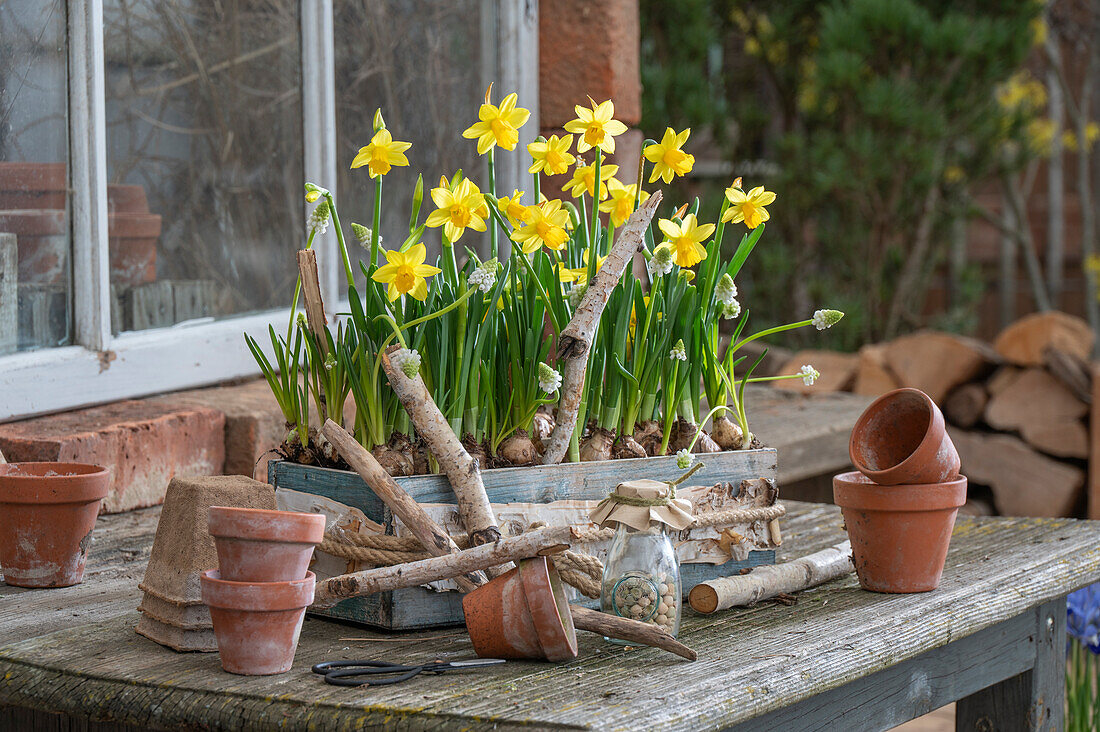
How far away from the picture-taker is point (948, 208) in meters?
5.02

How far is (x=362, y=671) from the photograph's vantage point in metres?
1.00

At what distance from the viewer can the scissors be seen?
97 centimetres

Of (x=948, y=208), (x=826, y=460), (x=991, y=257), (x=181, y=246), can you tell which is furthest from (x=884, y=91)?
(x=991, y=257)

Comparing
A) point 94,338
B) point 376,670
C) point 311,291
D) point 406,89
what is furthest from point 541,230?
point 406,89

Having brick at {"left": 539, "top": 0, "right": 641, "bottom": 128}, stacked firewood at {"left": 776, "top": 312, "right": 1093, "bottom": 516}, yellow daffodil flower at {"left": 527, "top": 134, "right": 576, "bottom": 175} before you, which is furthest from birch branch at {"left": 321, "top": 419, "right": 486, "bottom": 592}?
stacked firewood at {"left": 776, "top": 312, "right": 1093, "bottom": 516}

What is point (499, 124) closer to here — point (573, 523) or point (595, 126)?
point (595, 126)

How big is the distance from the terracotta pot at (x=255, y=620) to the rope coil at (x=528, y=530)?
5.6 inches

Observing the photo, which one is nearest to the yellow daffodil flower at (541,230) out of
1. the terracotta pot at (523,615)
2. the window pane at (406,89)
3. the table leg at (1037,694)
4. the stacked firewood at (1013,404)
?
the terracotta pot at (523,615)

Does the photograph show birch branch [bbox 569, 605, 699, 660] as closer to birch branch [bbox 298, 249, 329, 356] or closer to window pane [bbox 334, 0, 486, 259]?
birch branch [bbox 298, 249, 329, 356]

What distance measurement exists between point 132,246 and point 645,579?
120cm

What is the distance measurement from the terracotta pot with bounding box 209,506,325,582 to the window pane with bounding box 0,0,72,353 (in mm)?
936

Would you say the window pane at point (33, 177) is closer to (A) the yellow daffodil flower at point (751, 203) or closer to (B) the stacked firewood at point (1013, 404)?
(A) the yellow daffodil flower at point (751, 203)

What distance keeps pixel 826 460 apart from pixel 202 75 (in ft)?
5.32

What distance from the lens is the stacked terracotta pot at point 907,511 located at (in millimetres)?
1250
